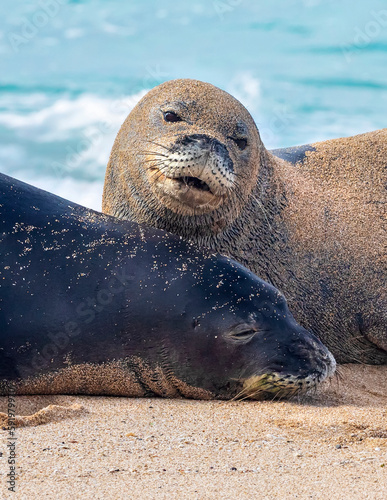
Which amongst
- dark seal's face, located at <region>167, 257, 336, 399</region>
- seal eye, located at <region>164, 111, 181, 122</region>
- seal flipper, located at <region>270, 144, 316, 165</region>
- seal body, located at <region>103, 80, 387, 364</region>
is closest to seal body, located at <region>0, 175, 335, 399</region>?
dark seal's face, located at <region>167, 257, 336, 399</region>

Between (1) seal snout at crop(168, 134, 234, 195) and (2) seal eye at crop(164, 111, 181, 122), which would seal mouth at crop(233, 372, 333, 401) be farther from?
(2) seal eye at crop(164, 111, 181, 122)

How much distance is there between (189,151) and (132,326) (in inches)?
56.6

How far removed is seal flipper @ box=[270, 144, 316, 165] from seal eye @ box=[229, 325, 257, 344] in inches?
121

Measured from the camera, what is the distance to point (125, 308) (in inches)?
228

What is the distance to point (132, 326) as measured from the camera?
5.75 metres

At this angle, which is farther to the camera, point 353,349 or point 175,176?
point 353,349

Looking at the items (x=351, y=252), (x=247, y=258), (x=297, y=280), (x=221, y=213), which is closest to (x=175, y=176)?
(x=221, y=213)

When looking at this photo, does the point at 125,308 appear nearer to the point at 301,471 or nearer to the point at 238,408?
the point at 238,408

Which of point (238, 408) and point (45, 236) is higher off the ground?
point (45, 236)

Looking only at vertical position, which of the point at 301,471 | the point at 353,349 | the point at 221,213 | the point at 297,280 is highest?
the point at 221,213

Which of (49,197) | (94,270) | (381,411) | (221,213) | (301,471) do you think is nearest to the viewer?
(301,471)

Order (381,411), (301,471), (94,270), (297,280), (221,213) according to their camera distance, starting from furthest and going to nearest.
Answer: (297,280)
(221,213)
(94,270)
(381,411)
(301,471)

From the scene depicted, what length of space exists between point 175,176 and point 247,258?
4.90 ft

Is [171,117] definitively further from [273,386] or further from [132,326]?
[273,386]
